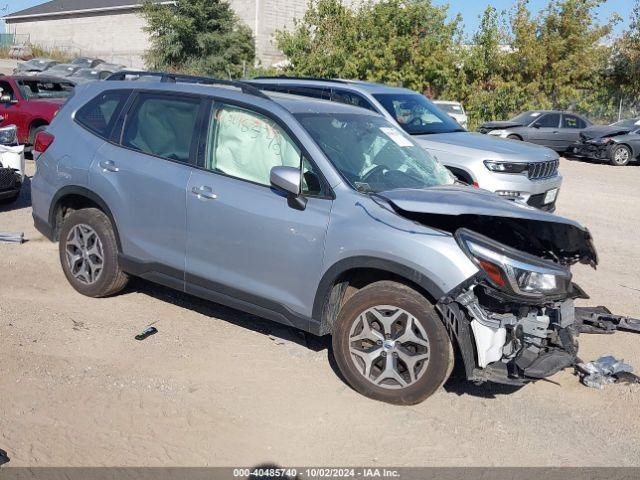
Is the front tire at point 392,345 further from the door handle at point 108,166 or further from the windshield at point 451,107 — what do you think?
the windshield at point 451,107

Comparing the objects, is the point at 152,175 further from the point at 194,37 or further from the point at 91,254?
the point at 194,37

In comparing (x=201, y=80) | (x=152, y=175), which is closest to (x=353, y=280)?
(x=152, y=175)

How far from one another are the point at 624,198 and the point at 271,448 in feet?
38.7

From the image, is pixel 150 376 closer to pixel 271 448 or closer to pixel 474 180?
pixel 271 448

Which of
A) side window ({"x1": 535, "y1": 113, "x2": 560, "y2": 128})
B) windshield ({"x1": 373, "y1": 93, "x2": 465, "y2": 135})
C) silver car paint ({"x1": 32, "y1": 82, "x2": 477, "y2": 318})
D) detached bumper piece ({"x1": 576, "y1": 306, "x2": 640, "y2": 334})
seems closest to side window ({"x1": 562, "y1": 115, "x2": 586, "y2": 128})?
side window ({"x1": 535, "y1": 113, "x2": 560, "y2": 128})

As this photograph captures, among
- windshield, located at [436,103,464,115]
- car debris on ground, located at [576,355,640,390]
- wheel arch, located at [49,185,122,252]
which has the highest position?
wheel arch, located at [49,185,122,252]

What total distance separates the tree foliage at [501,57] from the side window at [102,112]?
Result: 25.6 metres

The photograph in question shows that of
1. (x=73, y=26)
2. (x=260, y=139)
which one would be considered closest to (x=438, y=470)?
(x=260, y=139)

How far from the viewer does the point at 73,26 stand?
202 ft

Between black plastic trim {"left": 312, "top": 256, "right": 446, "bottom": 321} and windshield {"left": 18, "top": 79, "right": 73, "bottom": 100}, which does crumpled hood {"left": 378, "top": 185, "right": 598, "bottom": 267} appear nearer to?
black plastic trim {"left": 312, "top": 256, "right": 446, "bottom": 321}

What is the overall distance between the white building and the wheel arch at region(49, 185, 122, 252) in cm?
4275

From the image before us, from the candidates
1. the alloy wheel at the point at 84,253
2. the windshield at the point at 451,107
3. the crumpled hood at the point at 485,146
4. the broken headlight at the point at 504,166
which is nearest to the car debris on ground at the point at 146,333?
the alloy wheel at the point at 84,253

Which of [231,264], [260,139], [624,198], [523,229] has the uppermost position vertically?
[260,139]

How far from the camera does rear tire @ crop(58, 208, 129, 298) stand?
19.4 ft
